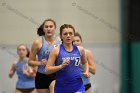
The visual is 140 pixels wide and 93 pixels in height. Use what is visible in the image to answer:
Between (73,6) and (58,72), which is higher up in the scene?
(73,6)

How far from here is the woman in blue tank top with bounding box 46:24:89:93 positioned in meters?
7.50

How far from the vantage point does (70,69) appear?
24.6ft

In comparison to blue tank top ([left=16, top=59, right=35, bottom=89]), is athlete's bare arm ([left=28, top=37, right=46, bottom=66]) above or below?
above

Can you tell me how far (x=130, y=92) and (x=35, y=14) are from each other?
3185 mm

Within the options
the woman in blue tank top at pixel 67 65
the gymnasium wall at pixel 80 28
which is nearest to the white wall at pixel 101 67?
the gymnasium wall at pixel 80 28

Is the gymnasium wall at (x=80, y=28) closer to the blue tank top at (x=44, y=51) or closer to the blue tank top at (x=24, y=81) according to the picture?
the blue tank top at (x=24, y=81)

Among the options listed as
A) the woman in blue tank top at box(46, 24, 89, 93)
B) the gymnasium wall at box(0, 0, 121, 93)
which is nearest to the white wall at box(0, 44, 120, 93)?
the gymnasium wall at box(0, 0, 121, 93)

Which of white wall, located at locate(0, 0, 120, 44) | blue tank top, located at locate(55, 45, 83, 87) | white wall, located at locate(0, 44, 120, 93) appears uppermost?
white wall, located at locate(0, 0, 120, 44)

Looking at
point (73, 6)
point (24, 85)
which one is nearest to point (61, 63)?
point (24, 85)

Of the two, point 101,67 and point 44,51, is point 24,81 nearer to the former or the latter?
point 44,51

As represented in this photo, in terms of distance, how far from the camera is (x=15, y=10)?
14.0 meters

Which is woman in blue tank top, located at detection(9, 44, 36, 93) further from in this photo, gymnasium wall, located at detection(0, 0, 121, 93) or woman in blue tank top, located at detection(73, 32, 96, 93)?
gymnasium wall, located at detection(0, 0, 121, 93)

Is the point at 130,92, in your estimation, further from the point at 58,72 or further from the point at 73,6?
the point at 58,72

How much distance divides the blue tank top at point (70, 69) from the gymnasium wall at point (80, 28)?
643cm
